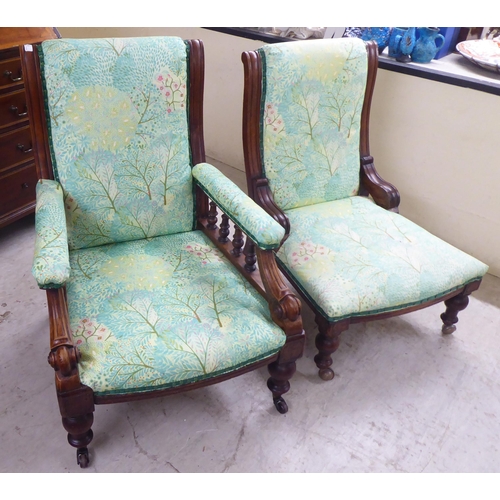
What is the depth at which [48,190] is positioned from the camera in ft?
4.84

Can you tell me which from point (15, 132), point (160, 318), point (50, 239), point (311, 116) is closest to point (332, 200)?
point (311, 116)

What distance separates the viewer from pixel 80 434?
135 centimetres

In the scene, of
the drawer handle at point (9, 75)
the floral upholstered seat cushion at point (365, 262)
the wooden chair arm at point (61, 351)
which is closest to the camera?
the wooden chair arm at point (61, 351)

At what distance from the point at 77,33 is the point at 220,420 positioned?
299 centimetres

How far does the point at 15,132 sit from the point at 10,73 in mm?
243

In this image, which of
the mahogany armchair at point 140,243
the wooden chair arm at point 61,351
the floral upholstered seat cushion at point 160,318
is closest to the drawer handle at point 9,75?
the mahogany armchair at point 140,243

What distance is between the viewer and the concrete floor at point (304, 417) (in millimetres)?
1494

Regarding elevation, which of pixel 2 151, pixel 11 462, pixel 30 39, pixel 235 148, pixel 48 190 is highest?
pixel 30 39

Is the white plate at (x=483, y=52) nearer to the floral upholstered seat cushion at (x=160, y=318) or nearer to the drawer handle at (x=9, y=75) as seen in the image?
the floral upholstered seat cushion at (x=160, y=318)

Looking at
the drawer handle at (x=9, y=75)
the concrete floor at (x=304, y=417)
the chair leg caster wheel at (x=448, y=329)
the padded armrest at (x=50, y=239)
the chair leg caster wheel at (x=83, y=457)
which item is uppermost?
the drawer handle at (x=9, y=75)

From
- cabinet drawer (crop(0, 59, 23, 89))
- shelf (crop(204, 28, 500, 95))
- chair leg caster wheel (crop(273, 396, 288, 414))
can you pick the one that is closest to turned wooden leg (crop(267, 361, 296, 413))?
chair leg caster wheel (crop(273, 396, 288, 414))

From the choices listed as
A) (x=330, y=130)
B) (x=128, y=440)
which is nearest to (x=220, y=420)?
(x=128, y=440)

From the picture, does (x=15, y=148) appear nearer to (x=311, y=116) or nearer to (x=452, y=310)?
(x=311, y=116)

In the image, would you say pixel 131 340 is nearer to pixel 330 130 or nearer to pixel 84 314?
pixel 84 314
